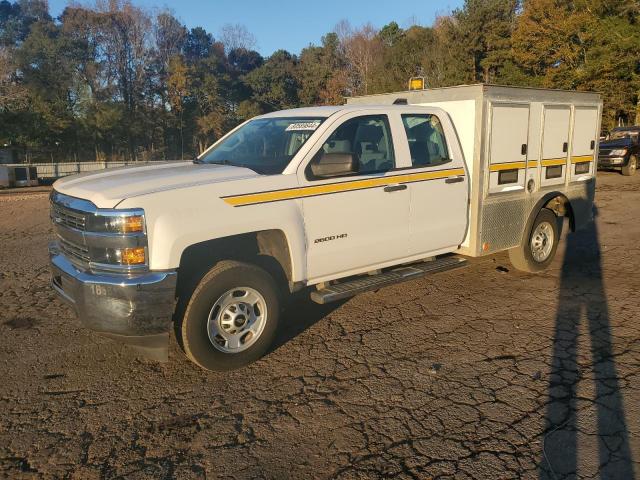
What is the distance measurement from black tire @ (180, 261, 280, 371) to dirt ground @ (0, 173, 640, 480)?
14 centimetres

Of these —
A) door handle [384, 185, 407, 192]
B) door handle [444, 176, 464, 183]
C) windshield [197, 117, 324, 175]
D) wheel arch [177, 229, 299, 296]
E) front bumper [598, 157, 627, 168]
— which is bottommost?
wheel arch [177, 229, 299, 296]

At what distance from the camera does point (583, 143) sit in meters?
6.98

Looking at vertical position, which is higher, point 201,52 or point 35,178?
point 201,52

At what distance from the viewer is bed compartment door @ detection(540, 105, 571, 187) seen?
6.34 meters

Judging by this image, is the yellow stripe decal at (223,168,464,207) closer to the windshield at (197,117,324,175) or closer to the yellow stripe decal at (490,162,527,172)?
the windshield at (197,117,324,175)

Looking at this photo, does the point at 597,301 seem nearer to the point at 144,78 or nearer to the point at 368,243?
the point at 368,243

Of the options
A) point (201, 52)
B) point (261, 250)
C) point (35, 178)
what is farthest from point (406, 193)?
point (201, 52)

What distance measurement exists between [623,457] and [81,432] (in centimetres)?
326

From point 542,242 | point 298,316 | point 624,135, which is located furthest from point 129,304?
point 624,135

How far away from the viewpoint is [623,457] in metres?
3.00

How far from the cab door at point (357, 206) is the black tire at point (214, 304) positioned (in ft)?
1.48

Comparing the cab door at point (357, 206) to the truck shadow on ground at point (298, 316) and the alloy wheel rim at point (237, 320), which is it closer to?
the alloy wheel rim at point (237, 320)

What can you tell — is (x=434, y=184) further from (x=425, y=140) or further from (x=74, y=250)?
(x=74, y=250)

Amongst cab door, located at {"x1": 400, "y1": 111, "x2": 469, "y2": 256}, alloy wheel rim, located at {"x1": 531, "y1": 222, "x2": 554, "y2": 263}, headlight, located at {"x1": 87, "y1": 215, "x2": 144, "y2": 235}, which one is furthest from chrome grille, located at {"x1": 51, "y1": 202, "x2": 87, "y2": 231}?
alloy wheel rim, located at {"x1": 531, "y1": 222, "x2": 554, "y2": 263}
